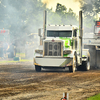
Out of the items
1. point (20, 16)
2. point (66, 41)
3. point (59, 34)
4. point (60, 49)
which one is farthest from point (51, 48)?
point (20, 16)

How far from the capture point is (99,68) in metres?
21.7

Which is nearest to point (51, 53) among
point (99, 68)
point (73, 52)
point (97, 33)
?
point (73, 52)

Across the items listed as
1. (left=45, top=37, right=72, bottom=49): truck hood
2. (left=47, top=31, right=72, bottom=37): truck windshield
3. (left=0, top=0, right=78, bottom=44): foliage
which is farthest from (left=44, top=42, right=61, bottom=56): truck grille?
(left=0, top=0, right=78, bottom=44): foliage

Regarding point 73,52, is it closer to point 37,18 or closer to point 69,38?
point 69,38

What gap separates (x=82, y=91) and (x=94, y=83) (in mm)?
2364

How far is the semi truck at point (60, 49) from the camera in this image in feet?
59.2

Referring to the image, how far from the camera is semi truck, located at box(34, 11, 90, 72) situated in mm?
18047

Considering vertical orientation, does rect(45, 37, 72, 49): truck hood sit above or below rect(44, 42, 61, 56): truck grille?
above

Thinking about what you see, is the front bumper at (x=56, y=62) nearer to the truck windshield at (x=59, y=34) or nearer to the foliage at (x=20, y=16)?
the truck windshield at (x=59, y=34)

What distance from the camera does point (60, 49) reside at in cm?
1830

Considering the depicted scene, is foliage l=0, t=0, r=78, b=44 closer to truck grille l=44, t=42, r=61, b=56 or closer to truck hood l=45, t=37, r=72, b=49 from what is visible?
truck hood l=45, t=37, r=72, b=49

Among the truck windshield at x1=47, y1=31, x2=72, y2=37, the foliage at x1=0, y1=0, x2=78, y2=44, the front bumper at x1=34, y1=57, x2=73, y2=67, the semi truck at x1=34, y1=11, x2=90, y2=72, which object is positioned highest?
the foliage at x1=0, y1=0, x2=78, y2=44

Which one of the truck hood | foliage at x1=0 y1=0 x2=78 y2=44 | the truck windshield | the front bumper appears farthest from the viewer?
foliage at x1=0 y1=0 x2=78 y2=44

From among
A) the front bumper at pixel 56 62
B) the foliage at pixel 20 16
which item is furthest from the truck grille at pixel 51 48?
the foliage at pixel 20 16
